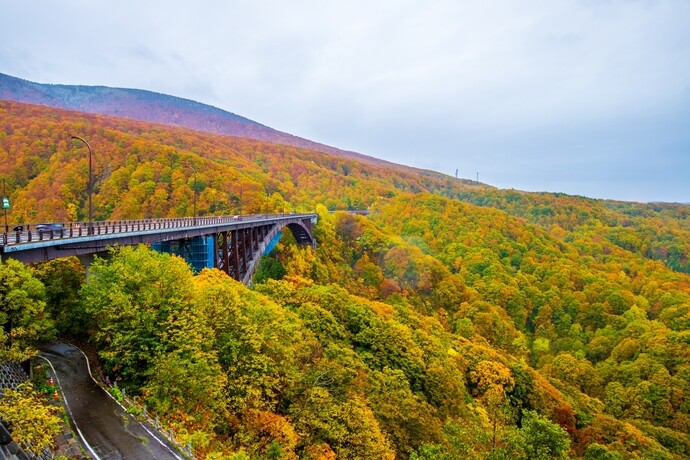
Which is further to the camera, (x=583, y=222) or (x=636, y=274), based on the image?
(x=583, y=222)

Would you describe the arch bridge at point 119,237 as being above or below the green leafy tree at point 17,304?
above

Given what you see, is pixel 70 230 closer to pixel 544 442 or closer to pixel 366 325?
pixel 366 325

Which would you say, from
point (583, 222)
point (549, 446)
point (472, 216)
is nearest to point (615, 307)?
point (472, 216)

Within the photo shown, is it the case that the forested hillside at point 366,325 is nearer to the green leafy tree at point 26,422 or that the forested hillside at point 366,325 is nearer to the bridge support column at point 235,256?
the bridge support column at point 235,256

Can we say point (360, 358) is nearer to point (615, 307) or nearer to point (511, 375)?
Result: point (511, 375)

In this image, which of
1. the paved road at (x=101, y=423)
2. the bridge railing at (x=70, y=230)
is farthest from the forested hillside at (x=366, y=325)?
the bridge railing at (x=70, y=230)
